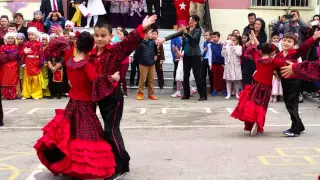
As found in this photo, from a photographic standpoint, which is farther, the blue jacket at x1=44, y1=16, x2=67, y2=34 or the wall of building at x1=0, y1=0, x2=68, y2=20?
the wall of building at x1=0, y1=0, x2=68, y2=20

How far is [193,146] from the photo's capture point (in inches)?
300

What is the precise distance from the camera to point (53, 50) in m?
6.10

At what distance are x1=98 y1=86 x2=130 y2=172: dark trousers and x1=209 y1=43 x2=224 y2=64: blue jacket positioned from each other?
328 inches

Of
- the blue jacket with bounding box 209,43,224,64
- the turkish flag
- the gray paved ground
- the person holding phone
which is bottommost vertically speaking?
the gray paved ground

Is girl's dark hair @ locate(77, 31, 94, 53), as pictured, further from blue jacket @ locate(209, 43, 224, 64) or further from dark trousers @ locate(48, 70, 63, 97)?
Result: blue jacket @ locate(209, 43, 224, 64)

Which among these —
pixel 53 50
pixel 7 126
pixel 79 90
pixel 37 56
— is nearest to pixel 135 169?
pixel 79 90

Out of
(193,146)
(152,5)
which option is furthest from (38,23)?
(193,146)

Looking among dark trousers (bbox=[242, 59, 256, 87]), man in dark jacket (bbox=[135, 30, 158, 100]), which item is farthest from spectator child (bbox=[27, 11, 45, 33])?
dark trousers (bbox=[242, 59, 256, 87])

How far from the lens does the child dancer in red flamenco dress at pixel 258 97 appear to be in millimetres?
8281

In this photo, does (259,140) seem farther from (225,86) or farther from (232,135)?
(225,86)

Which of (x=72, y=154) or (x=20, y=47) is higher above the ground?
(x=20, y=47)

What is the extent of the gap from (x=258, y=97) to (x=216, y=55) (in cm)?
573

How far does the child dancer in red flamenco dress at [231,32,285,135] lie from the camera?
828 centimetres

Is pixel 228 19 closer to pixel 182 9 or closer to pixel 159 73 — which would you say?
pixel 182 9
